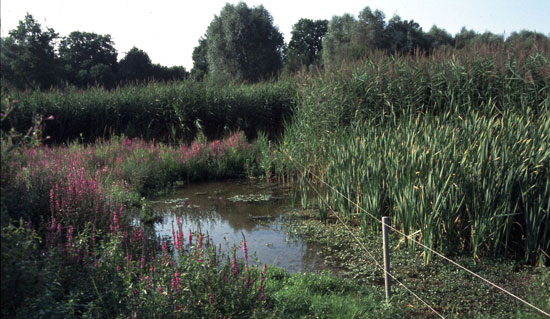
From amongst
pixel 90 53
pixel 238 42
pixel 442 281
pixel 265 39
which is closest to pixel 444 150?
pixel 442 281

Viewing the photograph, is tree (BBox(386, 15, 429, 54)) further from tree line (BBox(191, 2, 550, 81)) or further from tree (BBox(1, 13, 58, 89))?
tree (BBox(1, 13, 58, 89))

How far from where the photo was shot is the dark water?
614 centimetres

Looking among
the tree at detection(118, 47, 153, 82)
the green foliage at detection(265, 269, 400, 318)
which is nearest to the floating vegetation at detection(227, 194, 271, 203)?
the green foliage at detection(265, 269, 400, 318)

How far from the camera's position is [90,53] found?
159 ft

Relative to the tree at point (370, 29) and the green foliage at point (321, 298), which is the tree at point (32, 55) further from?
the green foliage at point (321, 298)

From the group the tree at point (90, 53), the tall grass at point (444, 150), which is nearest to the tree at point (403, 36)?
the tree at point (90, 53)

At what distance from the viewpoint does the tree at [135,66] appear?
157ft

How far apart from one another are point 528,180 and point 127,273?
183 inches

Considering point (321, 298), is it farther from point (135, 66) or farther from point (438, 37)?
point (438, 37)

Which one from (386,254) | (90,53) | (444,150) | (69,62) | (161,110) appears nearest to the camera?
(386,254)

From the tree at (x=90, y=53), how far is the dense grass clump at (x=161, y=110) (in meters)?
29.7

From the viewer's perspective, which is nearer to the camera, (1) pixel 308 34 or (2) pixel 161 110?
(2) pixel 161 110

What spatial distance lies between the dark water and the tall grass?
3.20 ft

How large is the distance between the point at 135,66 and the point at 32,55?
15754mm
